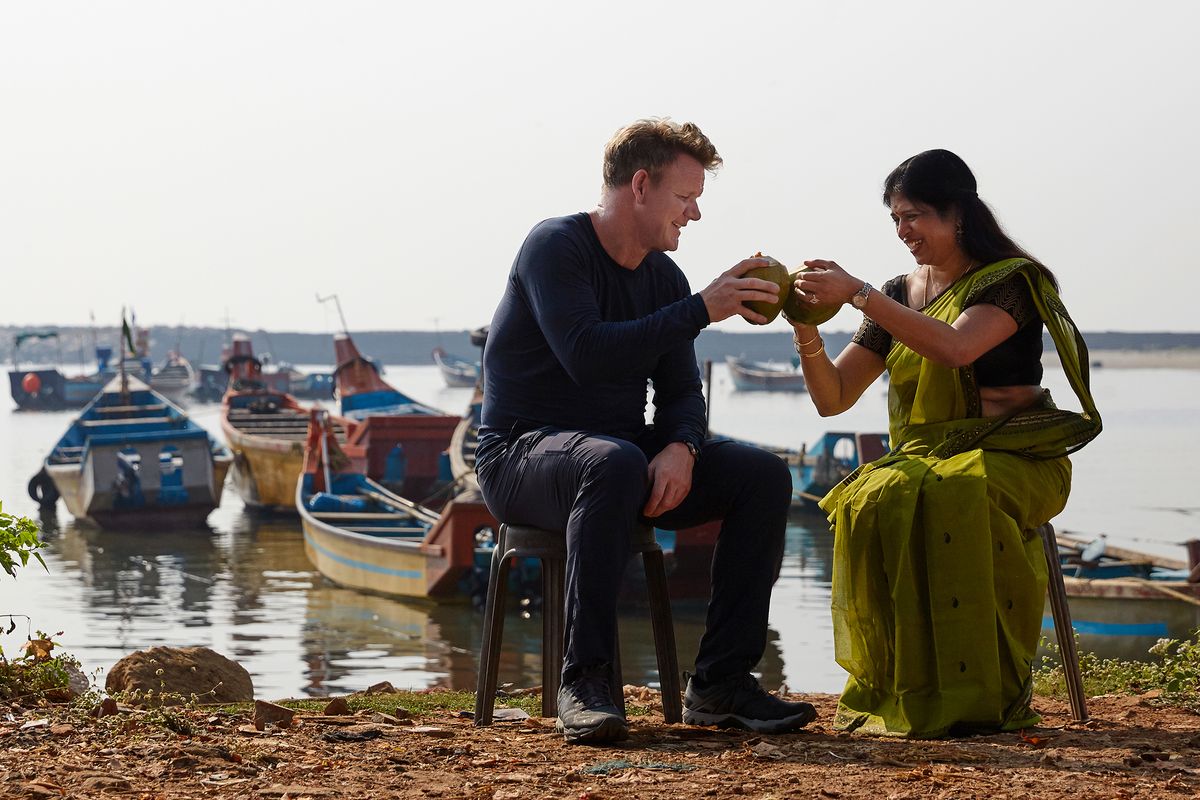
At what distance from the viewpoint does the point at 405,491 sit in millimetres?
30031

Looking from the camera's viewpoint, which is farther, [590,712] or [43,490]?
[43,490]

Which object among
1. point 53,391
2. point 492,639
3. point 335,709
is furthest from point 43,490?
point 53,391

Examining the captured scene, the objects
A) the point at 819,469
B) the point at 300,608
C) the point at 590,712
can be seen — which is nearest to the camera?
the point at 590,712

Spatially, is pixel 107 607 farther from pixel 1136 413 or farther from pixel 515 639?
pixel 1136 413

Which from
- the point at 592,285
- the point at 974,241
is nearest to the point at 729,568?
the point at 592,285

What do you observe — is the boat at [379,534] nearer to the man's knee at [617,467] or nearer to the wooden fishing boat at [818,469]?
the wooden fishing boat at [818,469]

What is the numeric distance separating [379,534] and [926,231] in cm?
1776

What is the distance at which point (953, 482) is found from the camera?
3992 millimetres

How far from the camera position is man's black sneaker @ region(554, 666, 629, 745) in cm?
362

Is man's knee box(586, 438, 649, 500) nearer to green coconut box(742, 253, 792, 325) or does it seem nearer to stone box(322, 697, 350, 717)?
green coconut box(742, 253, 792, 325)

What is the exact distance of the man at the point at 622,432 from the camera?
12.5 feet

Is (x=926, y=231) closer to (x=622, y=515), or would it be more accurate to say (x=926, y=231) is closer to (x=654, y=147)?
(x=654, y=147)

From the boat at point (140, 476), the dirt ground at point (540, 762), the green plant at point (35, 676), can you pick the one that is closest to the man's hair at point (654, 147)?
the dirt ground at point (540, 762)

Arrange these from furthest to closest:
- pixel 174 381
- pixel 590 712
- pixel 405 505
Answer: pixel 174 381
pixel 405 505
pixel 590 712
